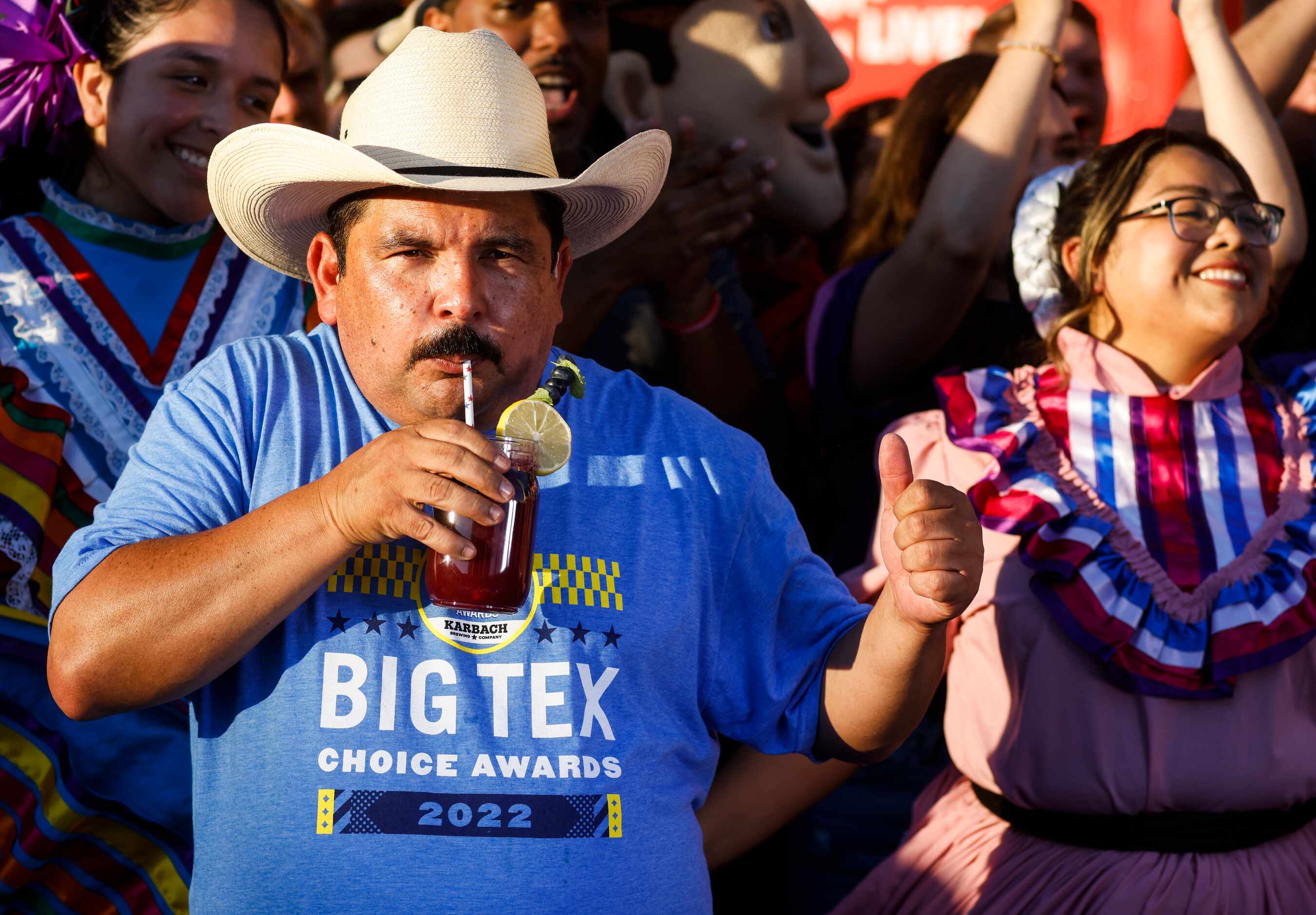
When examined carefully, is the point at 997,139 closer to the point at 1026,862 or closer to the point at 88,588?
the point at 1026,862

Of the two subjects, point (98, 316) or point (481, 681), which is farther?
point (98, 316)

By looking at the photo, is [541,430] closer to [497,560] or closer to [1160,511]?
[497,560]

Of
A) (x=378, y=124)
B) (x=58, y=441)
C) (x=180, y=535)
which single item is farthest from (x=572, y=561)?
(x=58, y=441)

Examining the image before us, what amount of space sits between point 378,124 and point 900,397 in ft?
5.76

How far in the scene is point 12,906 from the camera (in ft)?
7.91

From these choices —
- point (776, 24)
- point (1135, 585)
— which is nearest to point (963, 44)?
point (776, 24)

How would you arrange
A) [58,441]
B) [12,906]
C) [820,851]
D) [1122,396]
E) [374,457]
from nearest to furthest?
1. [374,457]
2. [12,906]
3. [58,441]
4. [1122,396]
5. [820,851]

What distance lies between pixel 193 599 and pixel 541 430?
0.50 m

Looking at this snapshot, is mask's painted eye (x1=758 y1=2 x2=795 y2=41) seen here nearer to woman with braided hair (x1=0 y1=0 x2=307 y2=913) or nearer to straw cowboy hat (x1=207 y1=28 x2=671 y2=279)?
woman with braided hair (x1=0 y1=0 x2=307 y2=913)

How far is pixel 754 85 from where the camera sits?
3.73 metres

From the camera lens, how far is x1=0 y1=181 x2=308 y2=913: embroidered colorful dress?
243cm

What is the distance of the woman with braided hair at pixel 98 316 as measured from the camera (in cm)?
246

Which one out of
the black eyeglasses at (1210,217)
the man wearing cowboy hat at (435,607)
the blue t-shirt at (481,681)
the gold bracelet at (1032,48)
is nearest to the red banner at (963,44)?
the gold bracelet at (1032,48)

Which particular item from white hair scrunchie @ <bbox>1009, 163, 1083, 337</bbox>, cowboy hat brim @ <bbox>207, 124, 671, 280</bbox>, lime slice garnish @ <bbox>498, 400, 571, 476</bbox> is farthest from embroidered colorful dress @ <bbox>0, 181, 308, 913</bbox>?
white hair scrunchie @ <bbox>1009, 163, 1083, 337</bbox>
